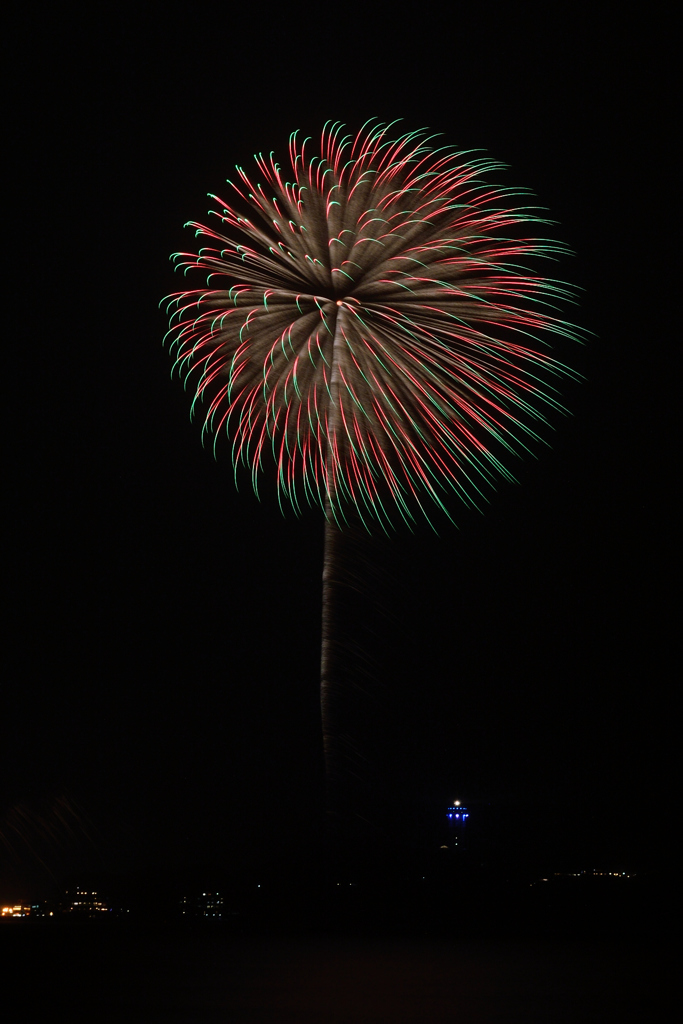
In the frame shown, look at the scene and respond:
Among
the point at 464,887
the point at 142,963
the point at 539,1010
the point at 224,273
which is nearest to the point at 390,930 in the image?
the point at 464,887

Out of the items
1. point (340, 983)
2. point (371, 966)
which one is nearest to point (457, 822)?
point (371, 966)

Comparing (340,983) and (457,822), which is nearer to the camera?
(340,983)

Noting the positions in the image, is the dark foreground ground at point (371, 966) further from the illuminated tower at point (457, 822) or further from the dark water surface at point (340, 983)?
the illuminated tower at point (457, 822)

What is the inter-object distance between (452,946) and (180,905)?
169 ft

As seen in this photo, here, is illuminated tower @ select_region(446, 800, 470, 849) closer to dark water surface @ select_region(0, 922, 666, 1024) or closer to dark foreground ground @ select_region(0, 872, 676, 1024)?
dark foreground ground @ select_region(0, 872, 676, 1024)

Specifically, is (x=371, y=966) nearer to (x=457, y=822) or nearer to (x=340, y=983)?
(x=340, y=983)

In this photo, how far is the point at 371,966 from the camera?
2786 centimetres

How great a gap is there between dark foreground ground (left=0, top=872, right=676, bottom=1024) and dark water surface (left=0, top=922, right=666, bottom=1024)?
64 mm

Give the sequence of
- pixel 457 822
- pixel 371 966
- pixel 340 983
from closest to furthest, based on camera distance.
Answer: pixel 340 983 < pixel 371 966 < pixel 457 822

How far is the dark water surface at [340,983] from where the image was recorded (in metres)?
18.0

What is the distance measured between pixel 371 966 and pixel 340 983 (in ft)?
17.7

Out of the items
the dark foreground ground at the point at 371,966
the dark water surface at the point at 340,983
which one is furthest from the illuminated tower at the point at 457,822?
the dark water surface at the point at 340,983

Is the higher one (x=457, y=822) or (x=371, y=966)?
(x=457, y=822)

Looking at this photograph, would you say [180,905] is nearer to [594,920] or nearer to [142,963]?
[594,920]
